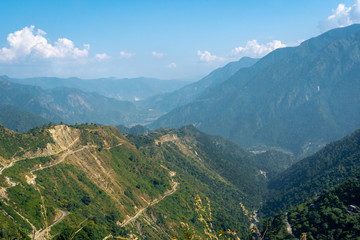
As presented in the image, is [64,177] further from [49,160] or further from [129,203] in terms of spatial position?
[129,203]

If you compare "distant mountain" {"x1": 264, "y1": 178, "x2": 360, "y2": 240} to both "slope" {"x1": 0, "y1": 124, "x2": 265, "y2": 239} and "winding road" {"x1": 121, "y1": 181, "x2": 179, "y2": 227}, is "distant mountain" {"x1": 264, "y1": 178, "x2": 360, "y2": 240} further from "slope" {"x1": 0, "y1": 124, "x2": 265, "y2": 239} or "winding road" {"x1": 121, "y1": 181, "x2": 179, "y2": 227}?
"winding road" {"x1": 121, "y1": 181, "x2": 179, "y2": 227}

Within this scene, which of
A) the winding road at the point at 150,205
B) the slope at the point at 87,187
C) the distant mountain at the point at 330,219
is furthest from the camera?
the winding road at the point at 150,205

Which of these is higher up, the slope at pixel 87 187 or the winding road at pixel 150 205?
the slope at pixel 87 187

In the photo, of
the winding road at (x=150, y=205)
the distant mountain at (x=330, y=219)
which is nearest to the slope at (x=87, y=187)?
the winding road at (x=150, y=205)

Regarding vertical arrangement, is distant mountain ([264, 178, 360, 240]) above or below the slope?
below

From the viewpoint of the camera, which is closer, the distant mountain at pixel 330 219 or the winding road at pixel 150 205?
the distant mountain at pixel 330 219

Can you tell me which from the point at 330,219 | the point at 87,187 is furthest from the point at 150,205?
the point at 330,219

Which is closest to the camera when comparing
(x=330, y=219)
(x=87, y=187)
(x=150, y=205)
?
(x=330, y=219)

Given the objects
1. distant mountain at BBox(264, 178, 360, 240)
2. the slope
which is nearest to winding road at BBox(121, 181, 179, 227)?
the slope

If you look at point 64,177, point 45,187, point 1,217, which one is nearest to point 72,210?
point 45,187

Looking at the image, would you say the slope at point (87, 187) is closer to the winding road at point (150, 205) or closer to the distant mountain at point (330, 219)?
the winding road at point (150, 205)

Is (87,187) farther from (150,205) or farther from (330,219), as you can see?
(330,219)

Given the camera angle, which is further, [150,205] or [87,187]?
[150,205]
